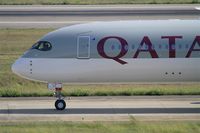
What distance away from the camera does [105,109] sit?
1124 inches

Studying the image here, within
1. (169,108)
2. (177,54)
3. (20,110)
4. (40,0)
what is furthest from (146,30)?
(40,0)

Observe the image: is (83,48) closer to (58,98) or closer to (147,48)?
(58,98)

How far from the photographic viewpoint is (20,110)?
28.6 meters

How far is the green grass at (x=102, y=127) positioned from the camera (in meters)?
22.8

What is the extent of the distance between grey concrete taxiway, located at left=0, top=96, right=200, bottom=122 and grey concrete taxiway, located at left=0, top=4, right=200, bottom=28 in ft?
87.7

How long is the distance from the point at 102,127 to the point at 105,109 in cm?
503

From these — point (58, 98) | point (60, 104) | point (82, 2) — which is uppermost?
point (82, 2)

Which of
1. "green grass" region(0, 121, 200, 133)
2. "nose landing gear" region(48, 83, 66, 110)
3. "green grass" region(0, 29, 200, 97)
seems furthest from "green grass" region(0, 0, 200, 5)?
"green grass" region(0, 121, 200, 133)

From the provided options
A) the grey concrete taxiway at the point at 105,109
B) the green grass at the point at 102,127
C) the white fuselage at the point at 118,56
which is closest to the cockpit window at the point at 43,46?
the white fuselage at the point at 118,56

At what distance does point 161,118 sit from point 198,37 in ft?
13.5

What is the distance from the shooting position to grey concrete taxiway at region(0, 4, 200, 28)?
5959 centimetres

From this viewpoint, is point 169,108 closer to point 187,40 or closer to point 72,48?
point 187,40

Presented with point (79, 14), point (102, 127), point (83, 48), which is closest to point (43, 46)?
point (83, 48)

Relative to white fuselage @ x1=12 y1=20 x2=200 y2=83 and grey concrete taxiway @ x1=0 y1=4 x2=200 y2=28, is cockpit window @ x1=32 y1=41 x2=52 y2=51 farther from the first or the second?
grey concrete taxiway @ x1=0 y1=4 x2=200 y2=28
